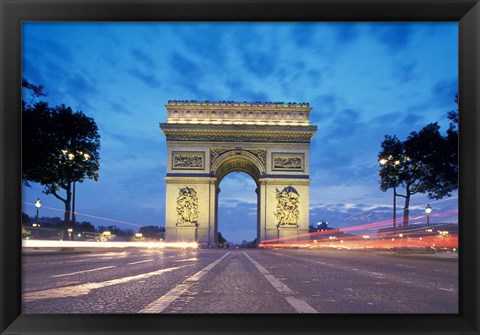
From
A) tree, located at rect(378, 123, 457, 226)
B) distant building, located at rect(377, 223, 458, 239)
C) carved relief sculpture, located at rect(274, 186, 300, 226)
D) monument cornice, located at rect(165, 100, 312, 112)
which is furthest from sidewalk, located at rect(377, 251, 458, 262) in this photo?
monument cornice, located at rect(165, 100, 312, 112)

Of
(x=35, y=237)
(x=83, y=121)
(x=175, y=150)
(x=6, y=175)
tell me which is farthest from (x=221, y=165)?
(x=6, y=175)

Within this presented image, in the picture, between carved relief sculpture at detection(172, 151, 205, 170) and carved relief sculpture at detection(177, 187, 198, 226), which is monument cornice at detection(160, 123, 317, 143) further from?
carved relief sculpture at detection(177, 187, 198, 226)

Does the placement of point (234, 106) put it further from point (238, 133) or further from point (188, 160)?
point (188, 160)

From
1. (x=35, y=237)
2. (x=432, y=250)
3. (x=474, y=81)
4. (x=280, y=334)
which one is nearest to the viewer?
(x=280, y=334)

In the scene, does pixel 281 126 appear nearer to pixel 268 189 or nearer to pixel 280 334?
pixel 268 189

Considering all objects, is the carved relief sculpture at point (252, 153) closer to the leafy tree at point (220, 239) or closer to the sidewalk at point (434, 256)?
the sidewalk at point (434, 256)
